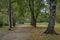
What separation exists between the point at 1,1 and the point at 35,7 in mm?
9582

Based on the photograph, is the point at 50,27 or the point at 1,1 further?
the point at 1,1

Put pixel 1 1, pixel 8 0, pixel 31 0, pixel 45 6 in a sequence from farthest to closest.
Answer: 1. pixel 45 6
2. pixel 31 0
3. pixel 1 1
4. pixel 8 0

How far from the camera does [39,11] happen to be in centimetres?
3416

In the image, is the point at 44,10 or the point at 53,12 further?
the point at 44,10

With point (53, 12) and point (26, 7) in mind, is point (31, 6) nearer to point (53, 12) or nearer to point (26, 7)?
point (26, 7)

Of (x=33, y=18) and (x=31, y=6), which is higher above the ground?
(x=31, y=6)

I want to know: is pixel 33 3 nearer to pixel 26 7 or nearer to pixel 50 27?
pixel 26 7

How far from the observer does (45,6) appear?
33500 mm

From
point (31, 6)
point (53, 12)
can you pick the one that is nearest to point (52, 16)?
point (53, 12)

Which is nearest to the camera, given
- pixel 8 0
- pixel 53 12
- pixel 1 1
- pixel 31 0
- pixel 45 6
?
pixel 53 12

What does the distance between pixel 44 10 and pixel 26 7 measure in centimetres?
392

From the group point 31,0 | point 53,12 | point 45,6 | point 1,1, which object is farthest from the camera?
point 45,6

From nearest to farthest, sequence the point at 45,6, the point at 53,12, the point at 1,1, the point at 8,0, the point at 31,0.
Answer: the point at 53,12 < the point at 8,0 < the point at 1,1 < the point at 31,0 < the point at 45,6

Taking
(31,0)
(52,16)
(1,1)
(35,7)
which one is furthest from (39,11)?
(52,16)
